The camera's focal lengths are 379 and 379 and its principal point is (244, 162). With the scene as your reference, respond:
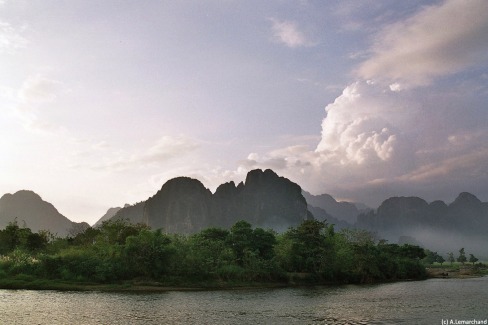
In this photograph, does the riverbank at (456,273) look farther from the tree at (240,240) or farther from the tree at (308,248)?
the tree at (240,240)

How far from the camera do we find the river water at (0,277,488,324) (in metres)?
30.8

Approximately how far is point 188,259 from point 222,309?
83.8ft

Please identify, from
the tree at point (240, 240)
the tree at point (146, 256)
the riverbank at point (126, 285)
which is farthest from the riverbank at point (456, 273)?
the tree at point (146, 256)

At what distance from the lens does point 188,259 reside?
202 feet

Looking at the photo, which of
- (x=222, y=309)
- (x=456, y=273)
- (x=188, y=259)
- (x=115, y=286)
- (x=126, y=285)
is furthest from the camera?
(x=456, y=273)

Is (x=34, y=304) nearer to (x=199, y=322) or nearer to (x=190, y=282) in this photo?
(x=199, y=322)

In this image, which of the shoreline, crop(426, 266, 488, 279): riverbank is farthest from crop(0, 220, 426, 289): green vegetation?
crop(426, 266, 488, 279): riverbank

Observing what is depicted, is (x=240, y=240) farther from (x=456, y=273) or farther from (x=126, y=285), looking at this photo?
(x=456, y=273)

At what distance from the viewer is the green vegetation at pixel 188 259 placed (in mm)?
56969

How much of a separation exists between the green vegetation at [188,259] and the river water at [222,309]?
8.43 metres

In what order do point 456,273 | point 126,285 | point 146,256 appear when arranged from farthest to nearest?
point 456,273 → point 146,256 → point 126,285

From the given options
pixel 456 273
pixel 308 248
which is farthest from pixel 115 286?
pixel 456 273

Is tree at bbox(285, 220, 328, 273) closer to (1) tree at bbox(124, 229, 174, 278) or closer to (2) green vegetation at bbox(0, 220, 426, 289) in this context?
(2) green vegetation at bbox(0, 220, 426, 289)

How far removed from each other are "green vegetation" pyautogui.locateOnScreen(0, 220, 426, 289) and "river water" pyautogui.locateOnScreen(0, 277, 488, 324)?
843 cm
